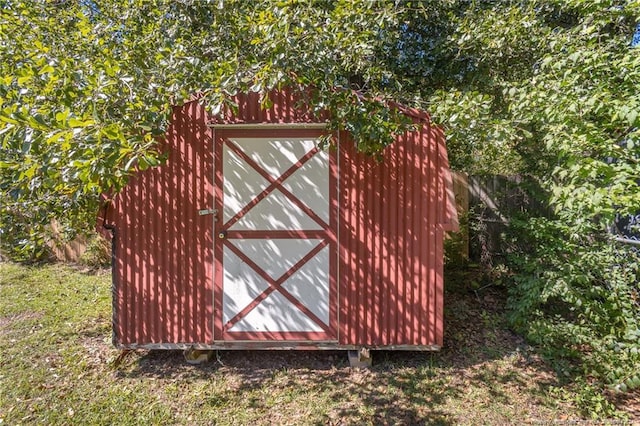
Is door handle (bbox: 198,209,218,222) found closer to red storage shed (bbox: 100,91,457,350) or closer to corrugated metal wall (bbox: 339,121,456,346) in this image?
red storage shed (bbox: 100,91,457,350)

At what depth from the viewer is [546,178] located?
12.0 feet

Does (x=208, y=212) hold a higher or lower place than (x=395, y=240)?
higher

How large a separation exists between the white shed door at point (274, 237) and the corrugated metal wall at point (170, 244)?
0.15m

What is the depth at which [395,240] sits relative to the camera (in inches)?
132

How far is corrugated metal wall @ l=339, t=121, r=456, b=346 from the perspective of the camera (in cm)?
331

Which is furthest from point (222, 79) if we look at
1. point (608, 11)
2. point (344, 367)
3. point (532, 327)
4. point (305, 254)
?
point (532, 327)

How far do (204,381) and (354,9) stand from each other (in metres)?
3.55

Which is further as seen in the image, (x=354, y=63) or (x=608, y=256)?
(x=354, y=63)

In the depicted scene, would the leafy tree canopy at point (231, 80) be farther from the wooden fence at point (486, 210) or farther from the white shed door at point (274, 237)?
the wooden fence at point (486, 210)

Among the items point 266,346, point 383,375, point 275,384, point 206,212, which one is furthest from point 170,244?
point 383,375

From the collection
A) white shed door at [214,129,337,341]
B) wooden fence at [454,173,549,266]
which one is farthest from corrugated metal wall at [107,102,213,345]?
wooden fence at [454,173,549,266]

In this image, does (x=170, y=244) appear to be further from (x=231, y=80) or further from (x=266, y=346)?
(x=231, y=80)

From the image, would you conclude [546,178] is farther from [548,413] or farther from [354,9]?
[354,9]

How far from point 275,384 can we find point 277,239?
4.42 ft
